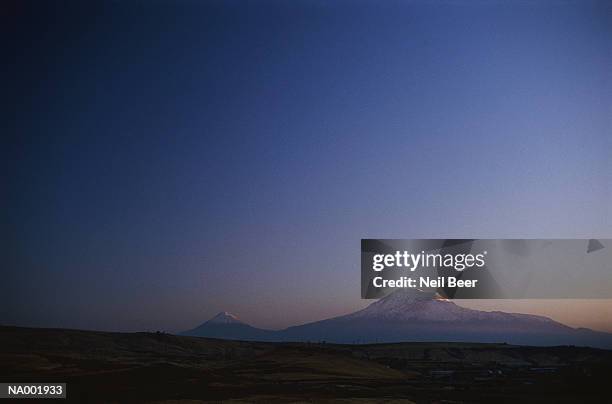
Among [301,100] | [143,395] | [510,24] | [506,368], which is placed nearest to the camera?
[143,395]

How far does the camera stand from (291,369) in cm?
1191

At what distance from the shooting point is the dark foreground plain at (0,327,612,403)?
9102 mm

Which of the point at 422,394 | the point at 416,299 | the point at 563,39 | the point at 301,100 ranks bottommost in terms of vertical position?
the point at 422,394

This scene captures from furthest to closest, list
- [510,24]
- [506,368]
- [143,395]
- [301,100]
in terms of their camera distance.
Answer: [506,368] → [301,100] → [510,24] → [143,395]

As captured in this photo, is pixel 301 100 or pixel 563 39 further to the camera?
pixel 301 100

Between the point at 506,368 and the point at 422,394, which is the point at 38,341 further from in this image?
the point at 506,368

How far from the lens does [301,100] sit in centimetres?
1025

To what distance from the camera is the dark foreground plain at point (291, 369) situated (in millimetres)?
9102

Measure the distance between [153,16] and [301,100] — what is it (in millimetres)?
2587

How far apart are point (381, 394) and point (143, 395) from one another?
332cm

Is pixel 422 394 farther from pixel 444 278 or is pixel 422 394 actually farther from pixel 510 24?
pixel 510 24

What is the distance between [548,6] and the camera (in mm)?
9500

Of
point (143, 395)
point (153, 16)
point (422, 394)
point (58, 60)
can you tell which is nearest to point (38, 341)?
point (143, 395)

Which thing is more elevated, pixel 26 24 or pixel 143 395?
pixel 26 24
